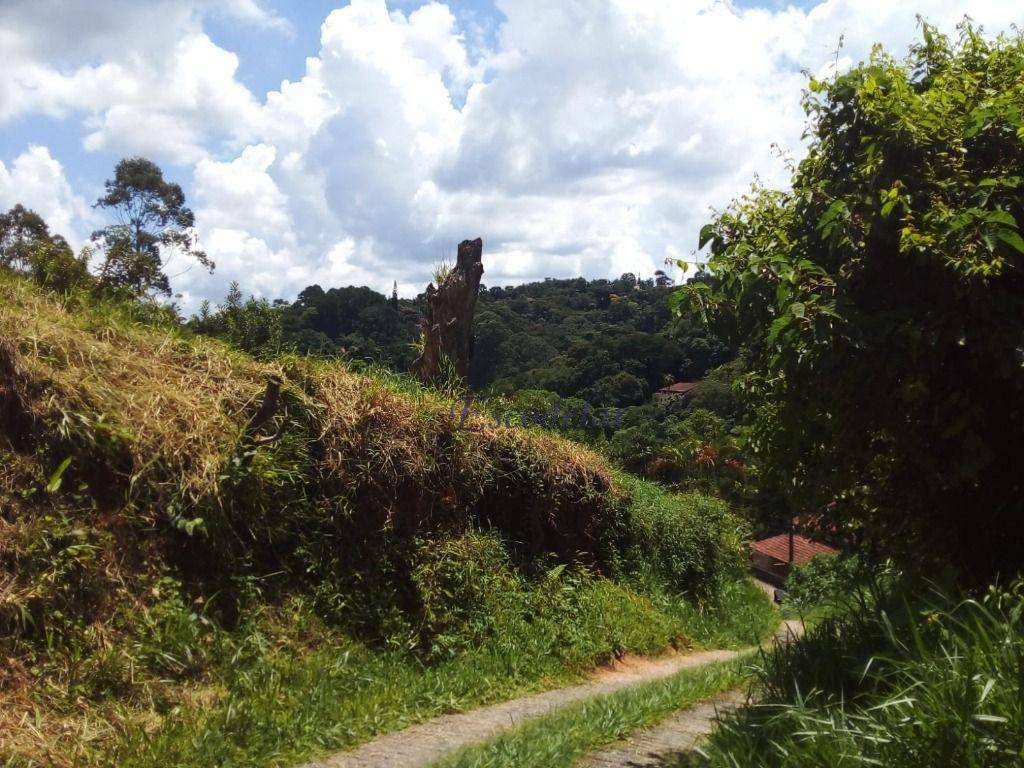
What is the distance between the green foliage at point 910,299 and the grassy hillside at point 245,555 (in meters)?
3.54

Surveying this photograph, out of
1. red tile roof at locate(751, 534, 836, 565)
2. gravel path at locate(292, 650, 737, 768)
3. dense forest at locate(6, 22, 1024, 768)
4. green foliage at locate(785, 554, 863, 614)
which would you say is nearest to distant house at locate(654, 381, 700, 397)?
red tile roof at locate(751, 534, 836, 565)

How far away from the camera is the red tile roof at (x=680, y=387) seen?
50.3 m

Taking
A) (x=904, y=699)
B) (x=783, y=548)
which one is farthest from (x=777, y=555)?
(x=904, y=699)

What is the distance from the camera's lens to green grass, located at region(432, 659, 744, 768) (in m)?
5.21

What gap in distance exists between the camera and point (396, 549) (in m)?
8.29

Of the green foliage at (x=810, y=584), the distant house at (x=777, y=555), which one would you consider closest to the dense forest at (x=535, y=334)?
the green foliage at (x=810, y=584)

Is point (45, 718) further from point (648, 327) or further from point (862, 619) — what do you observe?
point (648, 327)

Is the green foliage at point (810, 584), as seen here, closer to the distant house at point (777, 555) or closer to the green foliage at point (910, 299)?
the green foliage at point (910, 299)

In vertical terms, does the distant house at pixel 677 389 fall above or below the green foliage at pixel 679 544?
above

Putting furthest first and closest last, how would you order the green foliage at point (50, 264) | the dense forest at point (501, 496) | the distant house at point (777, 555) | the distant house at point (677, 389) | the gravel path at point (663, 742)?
the distant house at point (677, 389) < the distant house at point (777, 555) < the green foliage at point (50, 264) < the gravel path at point (663, 742) < the dense forest at point (501, 496)

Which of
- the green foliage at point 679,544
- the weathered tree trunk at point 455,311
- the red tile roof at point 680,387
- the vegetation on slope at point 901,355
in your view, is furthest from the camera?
the red tile roof at point 680,387

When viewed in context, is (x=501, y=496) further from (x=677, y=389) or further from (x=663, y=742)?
(x=677, y=389)

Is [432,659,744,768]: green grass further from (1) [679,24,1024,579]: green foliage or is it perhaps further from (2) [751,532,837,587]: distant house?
(2) [751,532,837,587]: distant house

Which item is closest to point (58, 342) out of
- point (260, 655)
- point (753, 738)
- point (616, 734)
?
point (260, 655)
